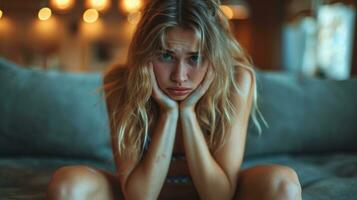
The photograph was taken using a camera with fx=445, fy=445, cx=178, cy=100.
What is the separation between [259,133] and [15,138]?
0.83 m

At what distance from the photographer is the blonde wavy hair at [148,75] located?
1.02 meters

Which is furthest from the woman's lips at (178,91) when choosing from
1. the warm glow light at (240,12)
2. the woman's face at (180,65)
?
the warm glow light at (240,12)

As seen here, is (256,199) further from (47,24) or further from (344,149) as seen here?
(47,24)

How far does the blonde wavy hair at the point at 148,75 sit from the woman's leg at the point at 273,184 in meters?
0.14

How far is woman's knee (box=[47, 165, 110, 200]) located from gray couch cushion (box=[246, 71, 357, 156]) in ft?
2.35

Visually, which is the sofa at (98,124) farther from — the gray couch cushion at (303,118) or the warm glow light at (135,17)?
the warm glow light at (135,17)

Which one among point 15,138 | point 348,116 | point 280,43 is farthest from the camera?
point 280,43

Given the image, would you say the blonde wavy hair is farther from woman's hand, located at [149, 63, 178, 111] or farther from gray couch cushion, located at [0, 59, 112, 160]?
gray couch cushion, located at [0, 59, 112, 160]

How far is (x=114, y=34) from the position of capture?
5172 mm

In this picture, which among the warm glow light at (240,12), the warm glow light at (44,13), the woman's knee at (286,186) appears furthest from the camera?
the warm glow light at (240,12)

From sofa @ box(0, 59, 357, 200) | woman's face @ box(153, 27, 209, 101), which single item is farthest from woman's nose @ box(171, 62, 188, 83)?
sofa @ box(0, 59, 357, 200)

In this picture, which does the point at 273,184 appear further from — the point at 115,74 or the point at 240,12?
the point at 240,12

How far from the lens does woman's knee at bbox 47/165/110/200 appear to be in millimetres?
916

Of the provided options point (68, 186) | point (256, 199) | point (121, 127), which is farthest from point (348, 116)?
point (68, 186)
